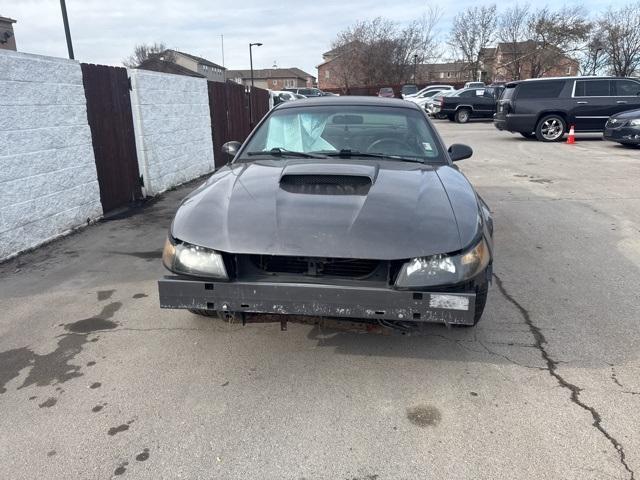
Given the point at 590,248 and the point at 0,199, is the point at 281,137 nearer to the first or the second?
the point at 0,199

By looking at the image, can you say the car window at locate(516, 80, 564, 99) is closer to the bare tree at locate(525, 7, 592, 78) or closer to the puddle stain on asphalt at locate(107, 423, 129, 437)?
the puddle stain on asphalt at locate(107, 423, 129, 437)

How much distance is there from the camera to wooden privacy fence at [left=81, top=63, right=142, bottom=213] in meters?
6.75

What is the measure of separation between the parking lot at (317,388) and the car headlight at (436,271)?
2.27ft

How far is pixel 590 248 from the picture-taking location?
5414mm

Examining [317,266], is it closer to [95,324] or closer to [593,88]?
[95,324]

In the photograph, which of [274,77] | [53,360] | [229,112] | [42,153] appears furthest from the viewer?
[274,77]

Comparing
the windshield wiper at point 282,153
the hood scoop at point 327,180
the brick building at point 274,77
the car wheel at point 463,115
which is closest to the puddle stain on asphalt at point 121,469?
the hood scoop at point 327,180

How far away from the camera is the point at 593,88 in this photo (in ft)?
49.6

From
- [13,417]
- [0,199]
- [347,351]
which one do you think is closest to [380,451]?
[347,351]

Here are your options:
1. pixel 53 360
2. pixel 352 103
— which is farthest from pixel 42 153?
pixel 352 103

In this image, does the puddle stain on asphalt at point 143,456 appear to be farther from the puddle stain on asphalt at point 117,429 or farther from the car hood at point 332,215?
the car hood at point 332,215

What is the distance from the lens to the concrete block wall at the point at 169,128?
7.90 meters

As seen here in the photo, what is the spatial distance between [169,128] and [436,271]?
291 inches

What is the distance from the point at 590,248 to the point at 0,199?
247 inches
